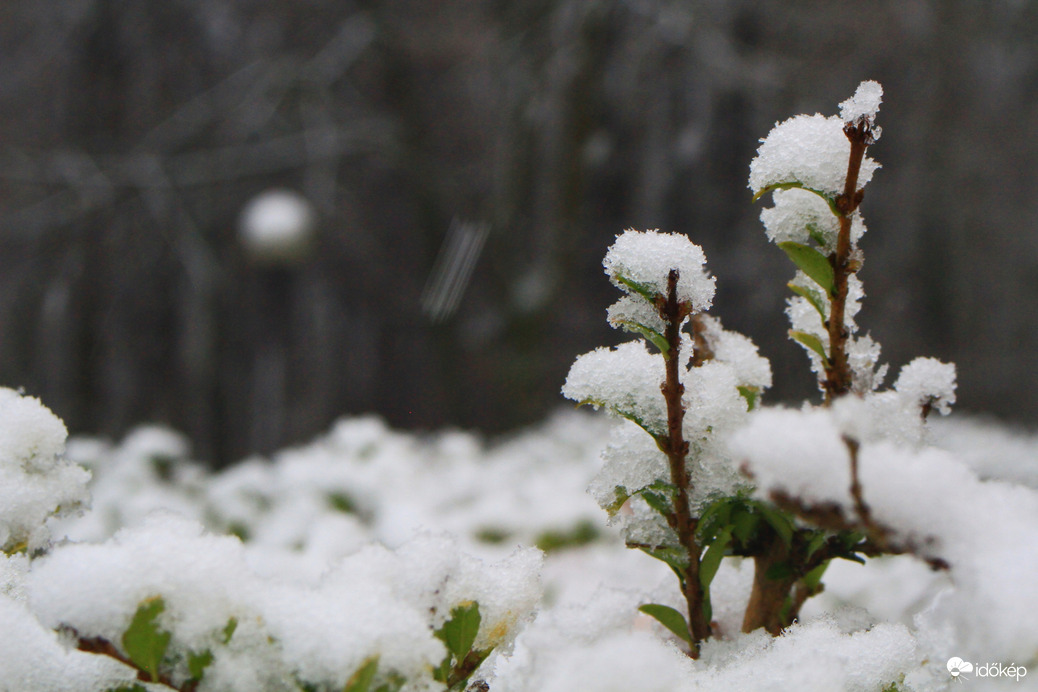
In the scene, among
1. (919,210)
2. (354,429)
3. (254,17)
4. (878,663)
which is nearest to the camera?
(878,663)

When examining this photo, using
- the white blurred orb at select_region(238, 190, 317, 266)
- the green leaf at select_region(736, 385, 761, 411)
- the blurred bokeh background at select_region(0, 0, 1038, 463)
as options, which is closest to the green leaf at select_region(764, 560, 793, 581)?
the green leaf at select_region(736, 385, 761, 411)

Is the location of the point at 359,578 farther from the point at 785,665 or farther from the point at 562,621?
the point at 785,665

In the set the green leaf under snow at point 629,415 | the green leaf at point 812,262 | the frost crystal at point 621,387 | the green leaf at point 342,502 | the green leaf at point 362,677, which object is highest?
the green leaf at point 342,502

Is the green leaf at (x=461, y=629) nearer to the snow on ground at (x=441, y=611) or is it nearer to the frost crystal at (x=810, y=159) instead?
the snow on ground at (x=441, y=611)

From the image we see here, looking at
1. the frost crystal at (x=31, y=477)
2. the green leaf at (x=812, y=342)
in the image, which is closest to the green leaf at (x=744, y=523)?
the green leaf at (x=812, y=342)

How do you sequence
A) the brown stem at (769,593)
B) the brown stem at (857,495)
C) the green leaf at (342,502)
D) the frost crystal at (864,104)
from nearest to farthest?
1. the brown stem at (857,495)
2. the frost crystal at (864,104)
3. the brown stem at (769,593)
4. the green leaf at (342,502)

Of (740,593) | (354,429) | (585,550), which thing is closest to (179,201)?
(354,429)

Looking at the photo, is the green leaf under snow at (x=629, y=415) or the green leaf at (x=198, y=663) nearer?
the green leaf at (x=198, y=663)

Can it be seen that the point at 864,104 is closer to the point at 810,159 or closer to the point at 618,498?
the point at 810,159
